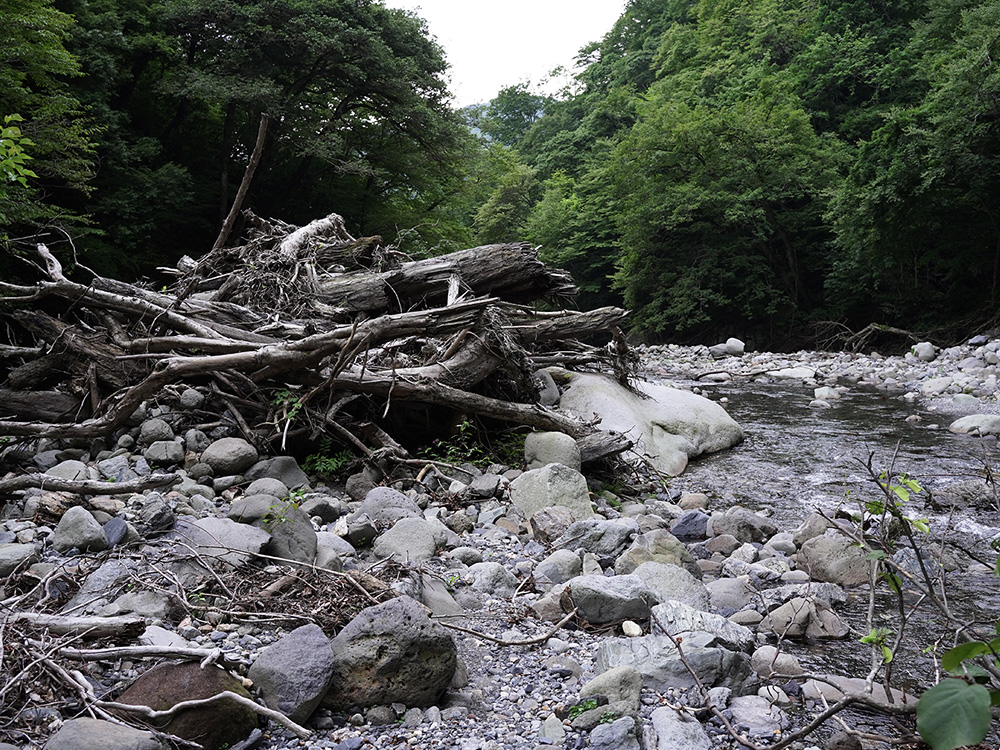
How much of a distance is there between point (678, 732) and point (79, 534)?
113 inches

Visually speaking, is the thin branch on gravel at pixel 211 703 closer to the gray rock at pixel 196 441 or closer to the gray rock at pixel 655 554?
the gray rock at pixel 655 554

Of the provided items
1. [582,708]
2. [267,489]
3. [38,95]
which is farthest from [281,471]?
[38,95]

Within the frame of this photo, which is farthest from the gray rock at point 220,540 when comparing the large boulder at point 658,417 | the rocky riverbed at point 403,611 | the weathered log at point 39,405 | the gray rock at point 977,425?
the gray rock at point 977,425

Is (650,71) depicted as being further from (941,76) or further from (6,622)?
(6,622)

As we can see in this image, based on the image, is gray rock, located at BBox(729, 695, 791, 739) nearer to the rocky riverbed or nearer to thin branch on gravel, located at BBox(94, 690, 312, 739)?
the rocky riverbed

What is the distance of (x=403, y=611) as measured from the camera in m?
2.45

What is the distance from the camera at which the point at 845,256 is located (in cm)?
2094

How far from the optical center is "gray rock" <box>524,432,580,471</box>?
5.57 metres

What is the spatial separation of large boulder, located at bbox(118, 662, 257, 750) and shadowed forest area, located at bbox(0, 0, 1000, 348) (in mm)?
6003

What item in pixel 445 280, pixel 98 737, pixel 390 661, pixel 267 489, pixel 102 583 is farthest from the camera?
pixel 445 280

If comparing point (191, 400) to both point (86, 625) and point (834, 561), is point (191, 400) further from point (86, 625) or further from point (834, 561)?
point (834, 561)

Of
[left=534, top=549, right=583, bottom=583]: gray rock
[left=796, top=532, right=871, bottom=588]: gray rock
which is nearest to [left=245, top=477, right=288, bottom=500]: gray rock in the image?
[left=534, top=549, right=583, bottom=583]: gray rock

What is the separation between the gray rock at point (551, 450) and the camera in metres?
5.57

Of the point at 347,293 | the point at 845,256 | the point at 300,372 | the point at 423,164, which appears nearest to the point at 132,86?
the point at 423,164
